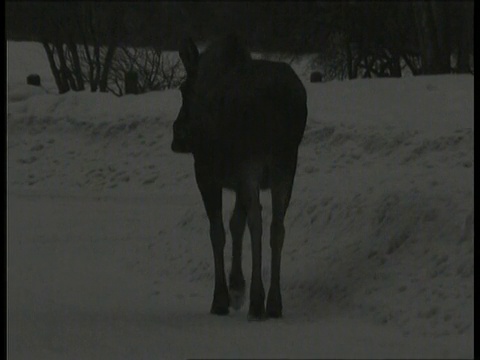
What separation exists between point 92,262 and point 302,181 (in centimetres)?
450

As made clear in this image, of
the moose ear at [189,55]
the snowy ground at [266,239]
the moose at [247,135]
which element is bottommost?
the snowy ground at [266,239]

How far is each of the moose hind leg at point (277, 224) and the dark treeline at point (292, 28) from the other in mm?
13590

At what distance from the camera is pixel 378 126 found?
73.2ft

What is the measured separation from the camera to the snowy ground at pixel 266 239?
325 inches

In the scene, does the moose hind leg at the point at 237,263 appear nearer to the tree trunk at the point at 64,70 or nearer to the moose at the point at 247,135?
the moose at the point at 247,135

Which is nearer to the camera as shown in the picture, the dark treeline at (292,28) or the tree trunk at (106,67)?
the dark treeline at (292,28)

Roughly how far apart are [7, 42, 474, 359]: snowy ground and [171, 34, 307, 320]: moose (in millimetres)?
521

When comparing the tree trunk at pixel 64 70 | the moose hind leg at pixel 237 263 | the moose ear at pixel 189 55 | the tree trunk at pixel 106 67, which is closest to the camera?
the moose ear at pixel 189 55

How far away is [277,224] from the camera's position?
932 centimetres

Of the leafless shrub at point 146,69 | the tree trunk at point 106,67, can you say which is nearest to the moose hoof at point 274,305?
the leafless shrub at point 146,69

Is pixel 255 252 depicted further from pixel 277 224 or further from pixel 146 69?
pixel 146 69

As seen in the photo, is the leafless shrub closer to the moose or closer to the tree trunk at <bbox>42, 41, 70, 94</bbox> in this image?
the tree trunk at <bbox>42, 41, 70, 94</bbox>

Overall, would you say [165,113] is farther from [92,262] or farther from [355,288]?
[355,288]

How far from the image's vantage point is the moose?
29.8 feet
